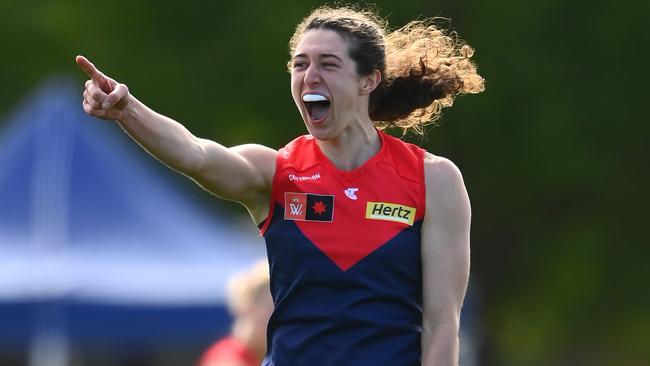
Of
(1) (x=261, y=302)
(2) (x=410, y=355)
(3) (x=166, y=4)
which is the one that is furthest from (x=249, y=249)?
(2) (x=410, y=355)

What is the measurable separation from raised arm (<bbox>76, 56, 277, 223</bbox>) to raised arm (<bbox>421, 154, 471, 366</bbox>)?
554 millimetres

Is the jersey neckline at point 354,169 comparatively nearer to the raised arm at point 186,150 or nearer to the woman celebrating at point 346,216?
the woman celebrating at point 346,216

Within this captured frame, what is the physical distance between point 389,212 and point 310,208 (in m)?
0.26

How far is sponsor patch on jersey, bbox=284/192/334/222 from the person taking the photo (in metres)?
4.89

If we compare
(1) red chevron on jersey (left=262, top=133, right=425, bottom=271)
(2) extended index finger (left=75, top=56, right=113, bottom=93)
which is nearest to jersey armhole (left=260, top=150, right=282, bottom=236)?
(1) red chevron on jersey (left=262, top=133, right=425, bottom=271)

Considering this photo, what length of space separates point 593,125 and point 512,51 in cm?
119

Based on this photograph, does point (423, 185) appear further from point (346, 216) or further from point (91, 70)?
point (91, 70)

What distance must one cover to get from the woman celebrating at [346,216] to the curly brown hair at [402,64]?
11 millimetres

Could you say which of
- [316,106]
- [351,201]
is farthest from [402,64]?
[351,201]

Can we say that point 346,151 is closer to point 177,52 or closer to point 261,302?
point 261,302

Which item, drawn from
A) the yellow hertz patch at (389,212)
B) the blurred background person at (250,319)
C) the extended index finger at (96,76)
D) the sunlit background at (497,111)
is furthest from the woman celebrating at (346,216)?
the sunlit background at (497,111)

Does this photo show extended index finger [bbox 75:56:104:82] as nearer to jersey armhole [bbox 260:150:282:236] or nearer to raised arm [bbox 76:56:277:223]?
raised arm [bbox 76:56:277:223]

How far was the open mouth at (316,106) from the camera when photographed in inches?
193

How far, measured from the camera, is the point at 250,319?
6992 mm
